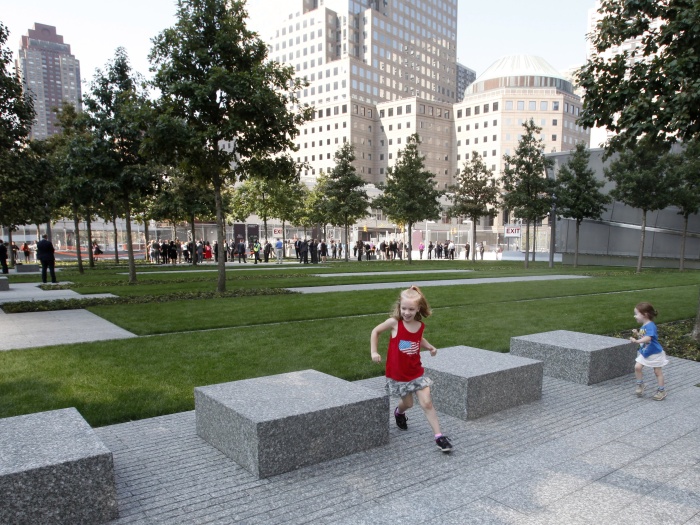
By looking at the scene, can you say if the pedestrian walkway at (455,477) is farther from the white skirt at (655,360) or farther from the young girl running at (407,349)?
the white skirt at (655,360)

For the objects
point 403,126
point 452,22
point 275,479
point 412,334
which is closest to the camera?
point 275,479

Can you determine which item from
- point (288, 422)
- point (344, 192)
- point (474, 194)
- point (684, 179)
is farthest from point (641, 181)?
point (288, 422)

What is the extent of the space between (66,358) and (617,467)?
6958mm

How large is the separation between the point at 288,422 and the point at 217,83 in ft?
38.4

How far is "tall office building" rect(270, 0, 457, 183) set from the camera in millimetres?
Answer: 118500

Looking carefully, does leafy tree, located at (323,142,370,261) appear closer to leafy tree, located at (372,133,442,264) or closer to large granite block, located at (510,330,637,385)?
leafy tree, located at (372,133,442,264)

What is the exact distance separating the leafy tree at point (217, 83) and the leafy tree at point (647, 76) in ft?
27.3

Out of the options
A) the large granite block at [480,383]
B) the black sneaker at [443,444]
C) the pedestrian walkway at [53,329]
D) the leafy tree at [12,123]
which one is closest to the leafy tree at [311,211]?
the leafy tree at [12,123]

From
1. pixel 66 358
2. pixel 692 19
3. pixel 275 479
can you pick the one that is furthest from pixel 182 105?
pixel 275 479

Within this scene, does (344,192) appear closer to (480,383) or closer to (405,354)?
(480,383)

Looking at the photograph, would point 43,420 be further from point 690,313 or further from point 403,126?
point 403,126

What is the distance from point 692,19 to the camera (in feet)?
22.6

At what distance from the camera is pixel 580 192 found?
99.7 feet

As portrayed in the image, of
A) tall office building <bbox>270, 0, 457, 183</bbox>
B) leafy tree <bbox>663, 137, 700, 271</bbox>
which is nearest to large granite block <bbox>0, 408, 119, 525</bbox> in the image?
leafy tree <bbox>663, 137, 700, 271</bbox>
